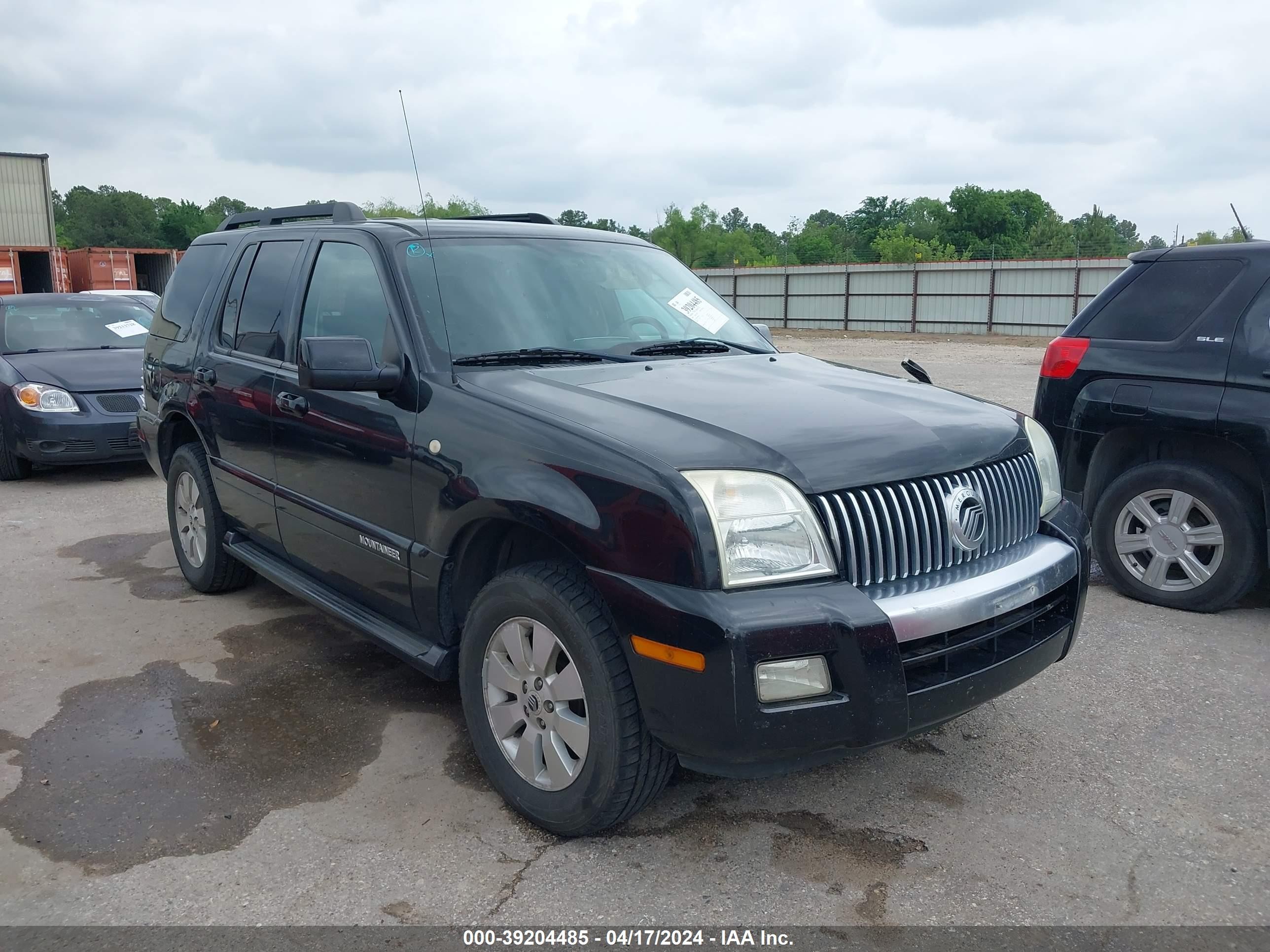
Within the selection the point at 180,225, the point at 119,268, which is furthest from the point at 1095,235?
the point at 180,225

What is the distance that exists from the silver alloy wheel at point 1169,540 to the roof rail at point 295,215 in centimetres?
392

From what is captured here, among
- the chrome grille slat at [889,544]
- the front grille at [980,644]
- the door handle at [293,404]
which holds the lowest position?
the front grille at [980,644]

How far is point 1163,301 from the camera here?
5.24 m

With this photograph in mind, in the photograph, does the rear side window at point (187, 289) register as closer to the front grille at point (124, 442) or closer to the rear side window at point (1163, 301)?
the front grille at point (124, 442)

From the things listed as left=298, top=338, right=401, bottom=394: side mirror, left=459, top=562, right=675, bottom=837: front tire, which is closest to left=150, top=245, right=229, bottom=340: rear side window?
left=298, top=338, right=401, bottom=394: side mirror

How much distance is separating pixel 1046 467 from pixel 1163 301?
7.37ft

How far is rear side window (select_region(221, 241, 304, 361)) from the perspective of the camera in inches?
173

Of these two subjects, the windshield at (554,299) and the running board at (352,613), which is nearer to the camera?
the running board at (352,613)

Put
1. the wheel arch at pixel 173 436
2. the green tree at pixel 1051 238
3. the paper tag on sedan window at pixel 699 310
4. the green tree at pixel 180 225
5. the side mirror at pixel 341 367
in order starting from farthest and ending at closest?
the green tree at pixel 180 225 → the green tree at pixel 1051 238 → the wheel arch at pixel 173 436 → the paper tag on sedan window at pixel 699 310 → the side mirror at pixel 341 367

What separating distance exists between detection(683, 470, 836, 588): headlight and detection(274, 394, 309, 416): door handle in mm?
1938

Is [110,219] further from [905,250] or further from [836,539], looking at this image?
[836,539]

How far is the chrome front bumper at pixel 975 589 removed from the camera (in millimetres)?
2674

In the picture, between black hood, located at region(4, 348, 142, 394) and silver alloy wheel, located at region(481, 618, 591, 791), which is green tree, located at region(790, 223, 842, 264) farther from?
silver alloy wheel, located at region(481, 618, 591, 791)

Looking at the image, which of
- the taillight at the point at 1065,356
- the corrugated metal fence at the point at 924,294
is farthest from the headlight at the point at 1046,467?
the corrugated metal fence at the point at 924,294
